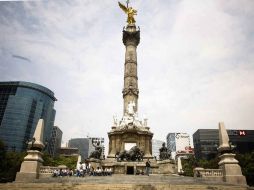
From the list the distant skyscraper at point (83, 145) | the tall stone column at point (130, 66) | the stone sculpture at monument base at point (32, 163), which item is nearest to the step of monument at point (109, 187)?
the stone sculpture at monument base at point (32, 163)

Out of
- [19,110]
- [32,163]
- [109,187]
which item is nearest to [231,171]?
[109,187]

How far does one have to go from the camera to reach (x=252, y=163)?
115 feet

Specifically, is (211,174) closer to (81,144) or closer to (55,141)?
(55,141)

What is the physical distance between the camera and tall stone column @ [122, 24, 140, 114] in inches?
1409

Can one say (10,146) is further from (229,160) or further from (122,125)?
(229,160)

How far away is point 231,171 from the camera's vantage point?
62.8ft

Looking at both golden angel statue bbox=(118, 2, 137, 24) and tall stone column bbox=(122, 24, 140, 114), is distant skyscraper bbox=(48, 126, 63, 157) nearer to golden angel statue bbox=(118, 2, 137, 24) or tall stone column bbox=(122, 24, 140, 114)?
golden angel statue bbox=(118, 2, 137, 24)

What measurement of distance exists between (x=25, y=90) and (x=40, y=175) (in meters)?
74.8

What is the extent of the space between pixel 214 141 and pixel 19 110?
2782 inches

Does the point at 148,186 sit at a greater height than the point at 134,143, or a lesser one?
lesser

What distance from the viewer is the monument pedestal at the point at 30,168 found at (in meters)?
19.0

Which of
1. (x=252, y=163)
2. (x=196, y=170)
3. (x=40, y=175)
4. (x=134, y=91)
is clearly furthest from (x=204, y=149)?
(x=40, y=175)

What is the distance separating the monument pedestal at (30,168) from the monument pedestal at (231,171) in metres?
15.0

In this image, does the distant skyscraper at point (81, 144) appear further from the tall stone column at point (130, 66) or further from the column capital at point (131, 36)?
the tall stone column at point (130, 66)
